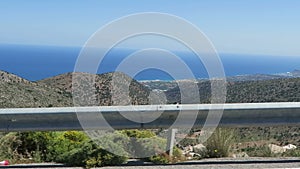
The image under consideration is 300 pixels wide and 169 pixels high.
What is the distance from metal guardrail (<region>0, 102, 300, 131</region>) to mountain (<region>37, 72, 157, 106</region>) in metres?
0.29

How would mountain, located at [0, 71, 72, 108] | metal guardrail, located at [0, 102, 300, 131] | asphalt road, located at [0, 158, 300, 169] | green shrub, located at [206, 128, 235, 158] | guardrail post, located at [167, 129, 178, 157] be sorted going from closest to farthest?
asphalt road, located at [0, 158, 300, 169]
metal guardrail, located at [0, 102, 300, 131]
guardrail post, located at [167, 129, 178, 157]
green shrub, located at [206, 128, 235, 158]
mountain, located at [0, 71, 72, 108]

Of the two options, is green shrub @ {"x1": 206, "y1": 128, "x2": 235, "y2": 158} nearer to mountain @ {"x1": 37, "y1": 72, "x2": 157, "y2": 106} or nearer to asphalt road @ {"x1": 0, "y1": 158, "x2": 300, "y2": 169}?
asphalt road @ {"x1": 0, "y1": 158, "x2": 300, "y2": 169}

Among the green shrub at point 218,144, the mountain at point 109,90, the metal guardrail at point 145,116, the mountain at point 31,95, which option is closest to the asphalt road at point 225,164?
the green shrub at point 218,144

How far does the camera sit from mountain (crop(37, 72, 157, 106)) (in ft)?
22.8

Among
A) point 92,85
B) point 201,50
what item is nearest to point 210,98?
point 201,50

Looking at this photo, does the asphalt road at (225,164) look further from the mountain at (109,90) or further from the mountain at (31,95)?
the mountain at (31,95)

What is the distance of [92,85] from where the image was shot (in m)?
7.64

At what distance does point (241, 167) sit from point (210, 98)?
1.17 metres

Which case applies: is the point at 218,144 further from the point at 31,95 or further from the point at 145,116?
the point at 31,95

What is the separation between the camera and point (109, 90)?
8.00m

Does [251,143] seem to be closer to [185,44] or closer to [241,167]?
[241,167]

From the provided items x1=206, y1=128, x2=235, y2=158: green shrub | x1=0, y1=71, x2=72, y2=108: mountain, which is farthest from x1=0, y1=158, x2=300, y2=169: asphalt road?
x1=0, y1=71, x2=72, y2=108: mountain

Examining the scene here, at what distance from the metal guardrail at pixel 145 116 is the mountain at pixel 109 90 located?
0.29m

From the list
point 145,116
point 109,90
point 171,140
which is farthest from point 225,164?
point 109,90
